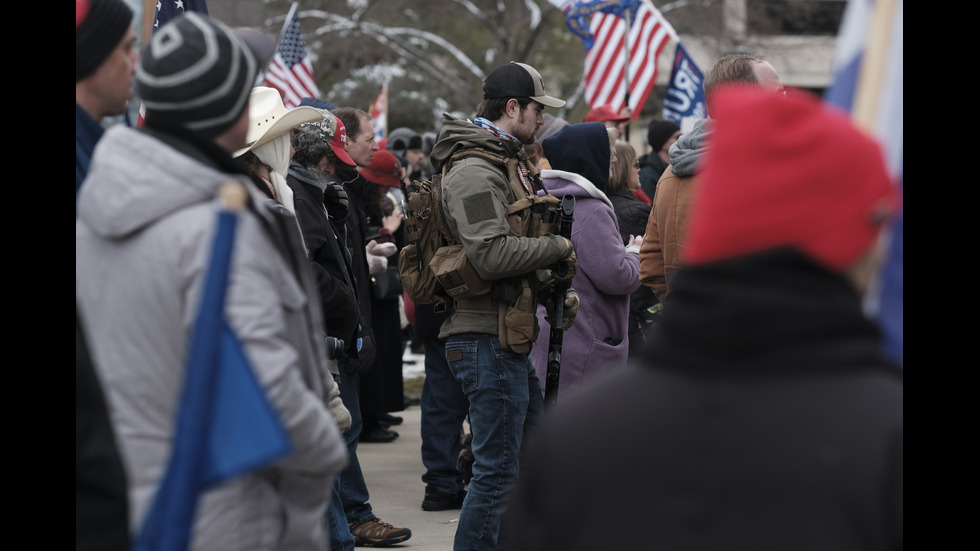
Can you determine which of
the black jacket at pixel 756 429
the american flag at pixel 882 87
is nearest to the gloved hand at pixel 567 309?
the american flag at pixel 882 87

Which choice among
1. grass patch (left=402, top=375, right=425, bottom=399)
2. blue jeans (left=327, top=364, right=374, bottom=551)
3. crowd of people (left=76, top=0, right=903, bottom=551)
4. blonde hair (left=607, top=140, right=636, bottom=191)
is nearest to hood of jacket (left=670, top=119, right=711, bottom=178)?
crowd of people (left=76, top=0, right=903, bottom=551)

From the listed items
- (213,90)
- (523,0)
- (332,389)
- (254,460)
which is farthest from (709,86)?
(523,0)

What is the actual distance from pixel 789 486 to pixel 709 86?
3279 mm

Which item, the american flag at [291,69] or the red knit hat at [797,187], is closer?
the red knit hat at [797,187]

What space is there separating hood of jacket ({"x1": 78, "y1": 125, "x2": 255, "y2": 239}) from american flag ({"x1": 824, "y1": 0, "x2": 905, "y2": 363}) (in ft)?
4.20

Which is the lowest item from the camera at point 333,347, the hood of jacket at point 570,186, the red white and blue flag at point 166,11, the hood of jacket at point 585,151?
the camera at point 333,347

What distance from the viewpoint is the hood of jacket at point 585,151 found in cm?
576

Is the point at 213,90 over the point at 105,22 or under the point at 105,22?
under

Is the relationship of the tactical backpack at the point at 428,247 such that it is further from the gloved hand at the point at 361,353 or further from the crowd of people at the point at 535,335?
the gloved hand at the point at 361,353

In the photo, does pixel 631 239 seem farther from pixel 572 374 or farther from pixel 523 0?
pixel 523 0

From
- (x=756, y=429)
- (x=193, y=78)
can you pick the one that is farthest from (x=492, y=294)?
(x=756, y=429)

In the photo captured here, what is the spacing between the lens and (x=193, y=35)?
270cm

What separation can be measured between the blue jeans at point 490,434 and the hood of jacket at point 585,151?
4.06 feet

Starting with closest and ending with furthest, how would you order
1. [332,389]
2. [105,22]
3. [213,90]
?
[213,90] < [105,22] < [332,389]
